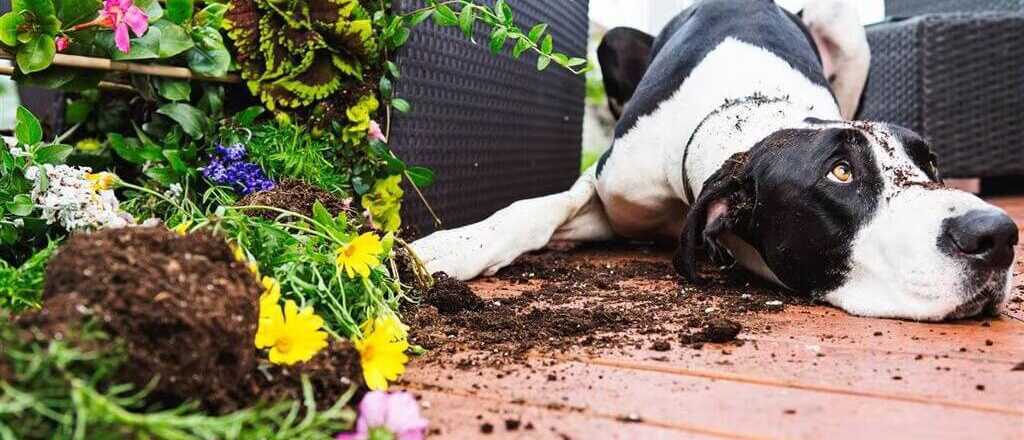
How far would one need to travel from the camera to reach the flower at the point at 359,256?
122cm

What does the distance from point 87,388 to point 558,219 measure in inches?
67.3

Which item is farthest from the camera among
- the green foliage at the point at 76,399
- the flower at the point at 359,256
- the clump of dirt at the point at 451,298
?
the clump of dirt at the point at 451,298

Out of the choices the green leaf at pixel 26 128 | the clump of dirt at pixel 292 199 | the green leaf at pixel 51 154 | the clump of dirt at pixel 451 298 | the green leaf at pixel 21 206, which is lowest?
the clump of dirt at pixel 451 298

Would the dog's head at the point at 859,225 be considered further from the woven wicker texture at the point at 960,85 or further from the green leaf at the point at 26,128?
the woven wicker texture at the point at 960,85

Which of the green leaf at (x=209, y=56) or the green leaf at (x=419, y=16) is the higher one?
the green leaf at (x=419, y=16)

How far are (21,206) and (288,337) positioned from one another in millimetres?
677

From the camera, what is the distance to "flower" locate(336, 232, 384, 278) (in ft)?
4.01

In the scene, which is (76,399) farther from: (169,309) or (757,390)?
(757,390)

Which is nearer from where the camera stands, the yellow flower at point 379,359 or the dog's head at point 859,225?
the yellow flower at point 379,359

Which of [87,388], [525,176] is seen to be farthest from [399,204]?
A: [87,388]

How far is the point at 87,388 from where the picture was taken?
72 centimetres

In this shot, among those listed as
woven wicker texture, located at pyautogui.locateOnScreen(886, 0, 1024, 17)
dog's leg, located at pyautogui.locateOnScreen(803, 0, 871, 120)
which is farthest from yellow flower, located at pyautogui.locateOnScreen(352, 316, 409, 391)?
woven wicker texture, located at pyautogui.locateOnScreen(886, 0, 1024, 17)

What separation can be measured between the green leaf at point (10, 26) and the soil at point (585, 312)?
824 millimetres

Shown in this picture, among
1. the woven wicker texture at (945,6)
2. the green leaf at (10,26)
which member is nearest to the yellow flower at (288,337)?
the green leaf at (10,26)
